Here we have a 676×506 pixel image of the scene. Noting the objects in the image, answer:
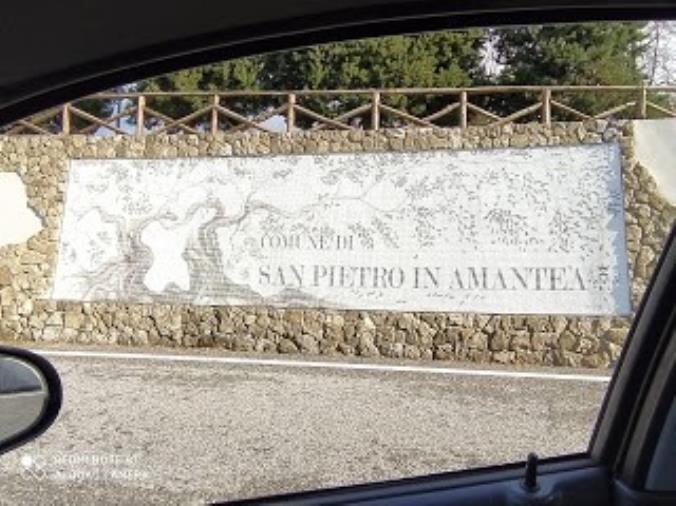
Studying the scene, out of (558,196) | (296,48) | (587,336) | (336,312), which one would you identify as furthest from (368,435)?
(336,312)

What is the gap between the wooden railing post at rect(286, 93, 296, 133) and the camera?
172cm

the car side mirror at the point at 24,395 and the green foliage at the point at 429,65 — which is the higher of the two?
the green foliage at the point at 429,65

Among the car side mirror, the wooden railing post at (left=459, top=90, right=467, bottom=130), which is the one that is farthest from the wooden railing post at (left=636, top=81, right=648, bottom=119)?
the car side mirror

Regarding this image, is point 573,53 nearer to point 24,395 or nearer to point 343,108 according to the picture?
point 343,108

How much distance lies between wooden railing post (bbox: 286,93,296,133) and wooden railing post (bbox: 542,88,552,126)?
1.98ft

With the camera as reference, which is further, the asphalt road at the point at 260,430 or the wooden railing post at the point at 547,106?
the asphalt road at the point at 260,430

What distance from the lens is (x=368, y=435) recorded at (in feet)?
10.6

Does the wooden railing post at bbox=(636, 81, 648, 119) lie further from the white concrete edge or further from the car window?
the white concrete edge

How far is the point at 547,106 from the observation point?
7.29 feet

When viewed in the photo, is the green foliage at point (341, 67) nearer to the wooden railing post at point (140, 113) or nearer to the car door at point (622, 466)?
the wooden railing post at point (140, 113)

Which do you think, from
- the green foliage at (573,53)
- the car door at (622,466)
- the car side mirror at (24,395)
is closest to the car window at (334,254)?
the green foliage at (573,53)

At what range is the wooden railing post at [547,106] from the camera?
6.72 feet

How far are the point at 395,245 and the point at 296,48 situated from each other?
3977mm

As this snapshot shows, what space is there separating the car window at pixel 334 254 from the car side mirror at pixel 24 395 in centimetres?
38
